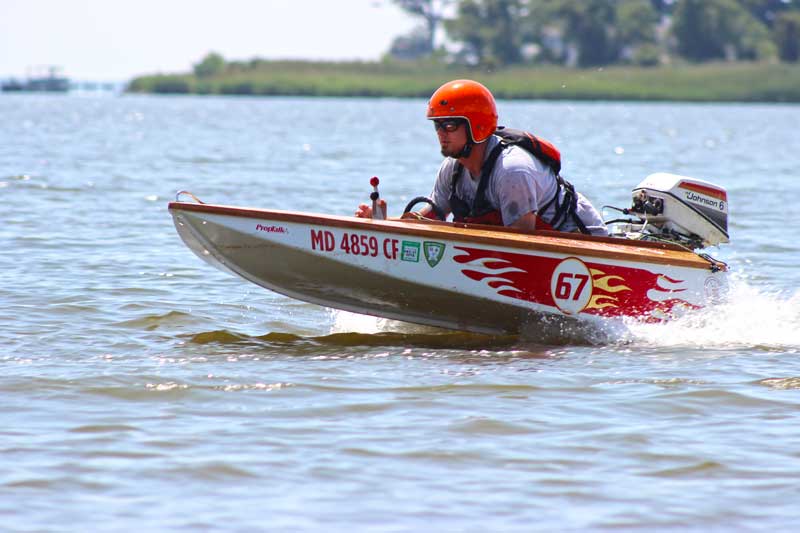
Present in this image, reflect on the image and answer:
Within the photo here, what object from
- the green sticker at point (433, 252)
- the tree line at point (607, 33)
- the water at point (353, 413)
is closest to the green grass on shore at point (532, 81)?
the tree line at point (607, 33)

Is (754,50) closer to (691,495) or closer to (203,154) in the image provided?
(203,154)

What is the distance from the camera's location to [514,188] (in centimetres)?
827

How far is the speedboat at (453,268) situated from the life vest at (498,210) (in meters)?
0.27

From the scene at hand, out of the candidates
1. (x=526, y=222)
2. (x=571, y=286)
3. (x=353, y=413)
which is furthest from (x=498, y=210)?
(x=353, y=413)

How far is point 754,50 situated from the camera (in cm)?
10981

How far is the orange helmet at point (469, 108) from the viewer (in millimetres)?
8258

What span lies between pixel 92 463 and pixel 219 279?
5.79 meters

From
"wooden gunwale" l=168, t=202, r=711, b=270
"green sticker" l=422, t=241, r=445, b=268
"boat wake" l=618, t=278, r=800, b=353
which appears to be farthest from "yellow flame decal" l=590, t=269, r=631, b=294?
"green sticker" l=422, t=241, r=445, b=268

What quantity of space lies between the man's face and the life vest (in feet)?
0.71

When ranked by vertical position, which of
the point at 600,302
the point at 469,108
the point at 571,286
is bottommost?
the point at 600,302

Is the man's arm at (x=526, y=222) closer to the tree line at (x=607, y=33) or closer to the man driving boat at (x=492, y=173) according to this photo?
the man driving boat at (x=492, y=173)

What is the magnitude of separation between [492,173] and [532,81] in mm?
82682

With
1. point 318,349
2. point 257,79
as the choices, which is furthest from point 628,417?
point 257,79

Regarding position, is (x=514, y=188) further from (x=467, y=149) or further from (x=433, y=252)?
(x=433, y=252)
